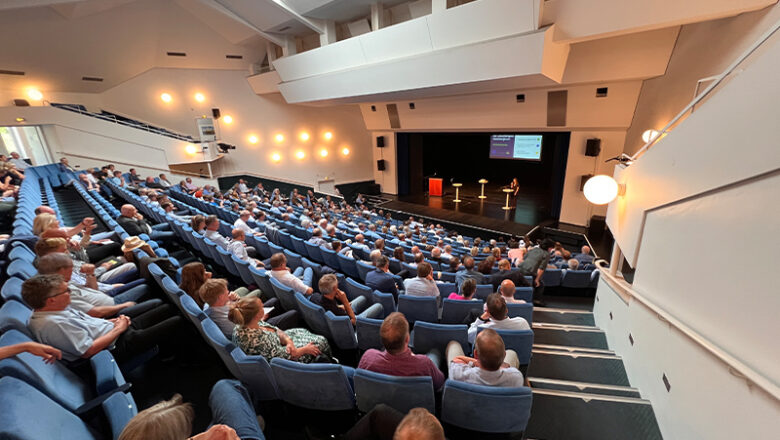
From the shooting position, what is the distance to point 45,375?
5.24ft

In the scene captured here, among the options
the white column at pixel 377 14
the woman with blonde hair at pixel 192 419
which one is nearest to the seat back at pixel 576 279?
the woman with blonde hair at pixel 192 419

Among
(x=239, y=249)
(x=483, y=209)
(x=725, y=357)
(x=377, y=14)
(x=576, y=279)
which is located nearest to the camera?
(x=725, y=357)

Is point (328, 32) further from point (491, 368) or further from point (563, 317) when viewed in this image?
point (491, 368)

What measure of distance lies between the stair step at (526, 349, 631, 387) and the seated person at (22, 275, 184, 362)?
3.32m

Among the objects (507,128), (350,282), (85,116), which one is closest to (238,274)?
(350,282)

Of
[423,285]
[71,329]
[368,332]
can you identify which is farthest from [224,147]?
[368,332]

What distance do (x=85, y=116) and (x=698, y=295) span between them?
54.8 feet

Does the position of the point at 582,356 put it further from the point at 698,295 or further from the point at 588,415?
the point at 698,295

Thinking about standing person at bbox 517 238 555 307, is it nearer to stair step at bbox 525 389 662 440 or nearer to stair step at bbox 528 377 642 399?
stair step at bbox 528 377 642 399

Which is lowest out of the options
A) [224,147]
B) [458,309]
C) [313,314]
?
[458,309]

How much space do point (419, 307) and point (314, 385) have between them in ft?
5.24

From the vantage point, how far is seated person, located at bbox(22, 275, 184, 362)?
187 centimetres

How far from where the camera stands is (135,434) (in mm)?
995

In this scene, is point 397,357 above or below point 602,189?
below
